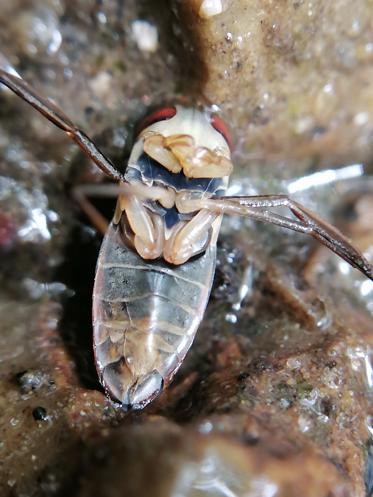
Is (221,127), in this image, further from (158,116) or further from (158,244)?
(158,244)

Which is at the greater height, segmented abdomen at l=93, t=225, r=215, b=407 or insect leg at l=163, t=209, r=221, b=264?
insect leg at l=163, t=209, r=221, b=264

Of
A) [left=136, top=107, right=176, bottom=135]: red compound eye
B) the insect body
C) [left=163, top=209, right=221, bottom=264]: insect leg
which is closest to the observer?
the insect body

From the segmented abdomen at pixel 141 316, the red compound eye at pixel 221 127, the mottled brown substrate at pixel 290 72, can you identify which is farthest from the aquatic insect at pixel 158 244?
the mottled brown substrate at pixel 290 72

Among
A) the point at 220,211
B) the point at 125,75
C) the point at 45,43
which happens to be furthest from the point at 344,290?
the point at 45,43

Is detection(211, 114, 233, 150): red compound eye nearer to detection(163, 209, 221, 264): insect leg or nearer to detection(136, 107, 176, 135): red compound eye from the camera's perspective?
detection(136, 107, 176, 135): red compound eye

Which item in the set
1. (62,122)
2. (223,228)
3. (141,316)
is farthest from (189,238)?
(62,122)

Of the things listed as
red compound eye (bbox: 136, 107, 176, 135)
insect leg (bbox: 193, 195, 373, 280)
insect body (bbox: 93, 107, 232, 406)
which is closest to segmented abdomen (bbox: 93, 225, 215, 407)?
insect body (bbox: 93, 107, 232, 406)

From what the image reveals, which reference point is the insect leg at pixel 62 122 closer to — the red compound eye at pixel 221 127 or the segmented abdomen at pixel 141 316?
the segmented abdomen at pixel 141 316
